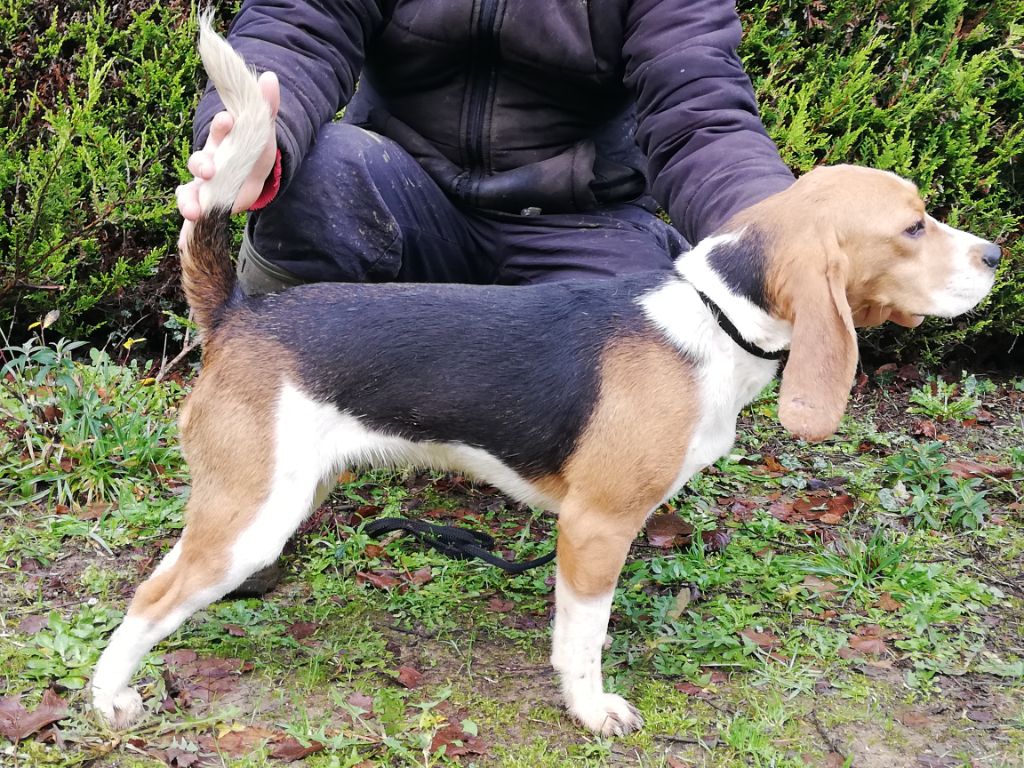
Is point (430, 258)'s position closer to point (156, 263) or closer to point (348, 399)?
point (348, 399)

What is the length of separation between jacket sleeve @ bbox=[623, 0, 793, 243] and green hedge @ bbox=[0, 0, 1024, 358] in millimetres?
1535

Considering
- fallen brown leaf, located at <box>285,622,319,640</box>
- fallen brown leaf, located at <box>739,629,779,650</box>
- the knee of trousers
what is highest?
the knee of trousers

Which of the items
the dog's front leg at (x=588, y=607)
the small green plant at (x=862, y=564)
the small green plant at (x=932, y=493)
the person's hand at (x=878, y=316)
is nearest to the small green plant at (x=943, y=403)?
the small green plant at (x=932, y=493)

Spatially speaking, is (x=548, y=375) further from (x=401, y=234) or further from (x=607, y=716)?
(x=401, y=234)

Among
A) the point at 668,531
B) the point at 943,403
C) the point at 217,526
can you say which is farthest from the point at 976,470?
the point at 217,526

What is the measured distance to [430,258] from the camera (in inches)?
150

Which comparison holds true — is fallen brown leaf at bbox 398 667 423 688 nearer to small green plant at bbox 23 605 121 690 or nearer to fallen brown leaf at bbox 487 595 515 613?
fallen brown leaf at bbox 487 595 515 613

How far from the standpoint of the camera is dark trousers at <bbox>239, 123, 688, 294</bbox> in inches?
136

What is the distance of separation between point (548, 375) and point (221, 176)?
1040mm

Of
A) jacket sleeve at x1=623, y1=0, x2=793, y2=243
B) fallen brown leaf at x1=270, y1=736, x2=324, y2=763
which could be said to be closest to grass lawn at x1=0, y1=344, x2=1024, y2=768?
fallen brown leaf at x1=270, y1=736, x2=324, y2=763

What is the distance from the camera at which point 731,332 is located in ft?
8.84

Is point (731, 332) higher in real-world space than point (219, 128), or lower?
lower

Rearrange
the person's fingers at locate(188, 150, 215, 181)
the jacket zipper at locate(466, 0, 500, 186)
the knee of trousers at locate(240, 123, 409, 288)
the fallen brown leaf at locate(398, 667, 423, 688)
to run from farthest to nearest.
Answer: the jacket zipper at locate(466, 0, 500, 186) < the knee of trousers at locate(240, 123, 409, 288) < the fallen brown leaf at locate(398, 667, 423, 688) < the person's fingers at locate(188, 150, 215, 181)

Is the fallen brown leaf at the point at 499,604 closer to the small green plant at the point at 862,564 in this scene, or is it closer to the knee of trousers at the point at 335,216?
the small green plant at the point at 862,564
